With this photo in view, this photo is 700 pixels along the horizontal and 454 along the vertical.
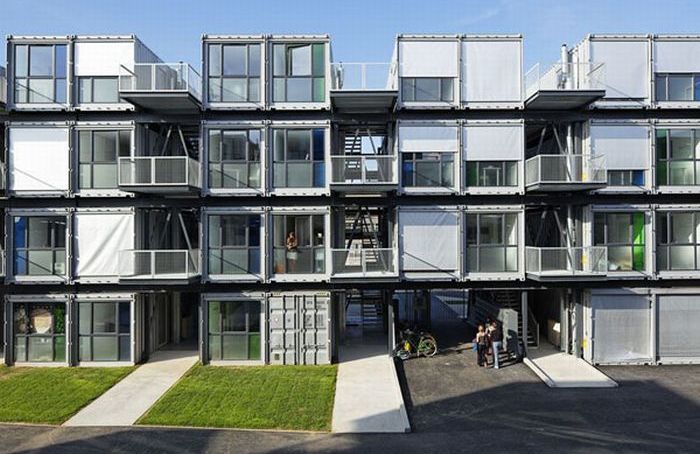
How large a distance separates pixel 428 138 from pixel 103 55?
12.4m

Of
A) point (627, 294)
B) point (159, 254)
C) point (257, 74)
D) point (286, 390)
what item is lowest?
point (286, 390)

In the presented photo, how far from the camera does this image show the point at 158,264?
17.9 metres

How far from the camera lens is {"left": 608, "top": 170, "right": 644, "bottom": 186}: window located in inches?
736

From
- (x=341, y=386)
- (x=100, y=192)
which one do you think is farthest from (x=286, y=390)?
(x=100, y=192)

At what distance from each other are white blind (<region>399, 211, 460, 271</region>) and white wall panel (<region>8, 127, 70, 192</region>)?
12.8 metres

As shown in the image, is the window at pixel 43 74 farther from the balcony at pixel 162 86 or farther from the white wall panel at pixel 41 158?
the balcony at pixel 162 86

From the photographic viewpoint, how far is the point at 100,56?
60.2 ft

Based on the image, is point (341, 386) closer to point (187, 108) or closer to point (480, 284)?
point (480, 284)

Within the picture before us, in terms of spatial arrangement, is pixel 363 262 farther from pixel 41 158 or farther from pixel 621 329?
pixel 41 158

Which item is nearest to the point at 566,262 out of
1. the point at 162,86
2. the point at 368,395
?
the point at 368,395

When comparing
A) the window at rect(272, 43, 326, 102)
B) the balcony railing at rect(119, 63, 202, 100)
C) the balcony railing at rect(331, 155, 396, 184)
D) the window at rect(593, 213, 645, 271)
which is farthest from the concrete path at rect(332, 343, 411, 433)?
the balcony railing at rect(119, 63, 202, 100)

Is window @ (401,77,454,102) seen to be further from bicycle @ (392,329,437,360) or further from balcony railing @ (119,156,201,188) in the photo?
bicycle @ (392,329,437,360)

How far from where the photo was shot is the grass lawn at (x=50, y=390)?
44.1 ft

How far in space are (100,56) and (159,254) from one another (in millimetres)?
7658
